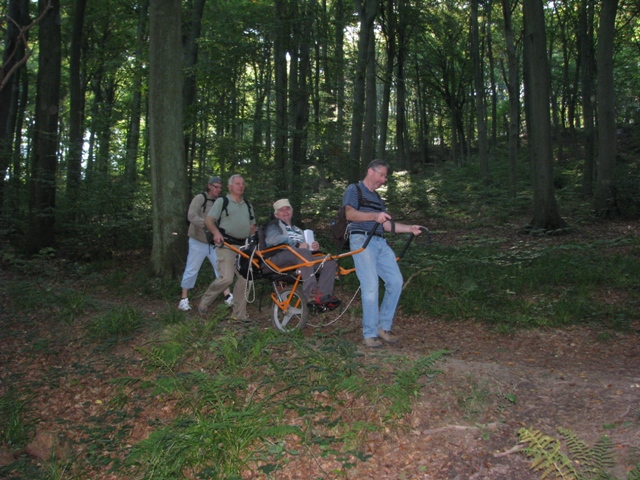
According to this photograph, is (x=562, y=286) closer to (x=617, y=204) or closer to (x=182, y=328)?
(x=182, y=328)

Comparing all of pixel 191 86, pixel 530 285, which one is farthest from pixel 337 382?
pixel 191 86

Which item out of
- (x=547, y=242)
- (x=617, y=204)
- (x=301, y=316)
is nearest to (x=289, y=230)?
(x=301, y=316)

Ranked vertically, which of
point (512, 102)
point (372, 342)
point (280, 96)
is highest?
point (512, 102)

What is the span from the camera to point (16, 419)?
548 centimetres

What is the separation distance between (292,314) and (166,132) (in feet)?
15.5

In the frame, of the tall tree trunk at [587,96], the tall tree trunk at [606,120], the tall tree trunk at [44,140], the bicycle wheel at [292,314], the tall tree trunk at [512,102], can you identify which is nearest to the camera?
the bicycle wheel at [292,314]

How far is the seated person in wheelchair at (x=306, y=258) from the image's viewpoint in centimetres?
661

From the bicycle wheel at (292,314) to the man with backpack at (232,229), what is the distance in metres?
0.77

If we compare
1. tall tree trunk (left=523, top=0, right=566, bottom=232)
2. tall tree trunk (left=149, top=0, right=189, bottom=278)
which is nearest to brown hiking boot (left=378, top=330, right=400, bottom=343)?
tall tree trunk (left=149, top=0, right=189, bottom=278)

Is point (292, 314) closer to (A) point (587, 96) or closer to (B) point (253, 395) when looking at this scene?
(B) point (253, 395)

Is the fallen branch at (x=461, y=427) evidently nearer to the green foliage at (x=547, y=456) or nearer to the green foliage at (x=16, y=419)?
the green foliage at (x=547, y=456)

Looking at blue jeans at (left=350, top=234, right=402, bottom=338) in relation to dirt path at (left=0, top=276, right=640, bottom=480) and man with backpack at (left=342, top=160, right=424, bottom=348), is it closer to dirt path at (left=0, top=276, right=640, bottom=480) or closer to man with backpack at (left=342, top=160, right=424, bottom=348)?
man with backpack at (left=342, top=160, right=424, bottom=348)

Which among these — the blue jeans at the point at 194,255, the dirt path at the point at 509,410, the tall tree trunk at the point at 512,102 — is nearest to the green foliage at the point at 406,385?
the dirt path at the point at 509,410

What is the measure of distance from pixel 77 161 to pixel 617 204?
47.8 feet
